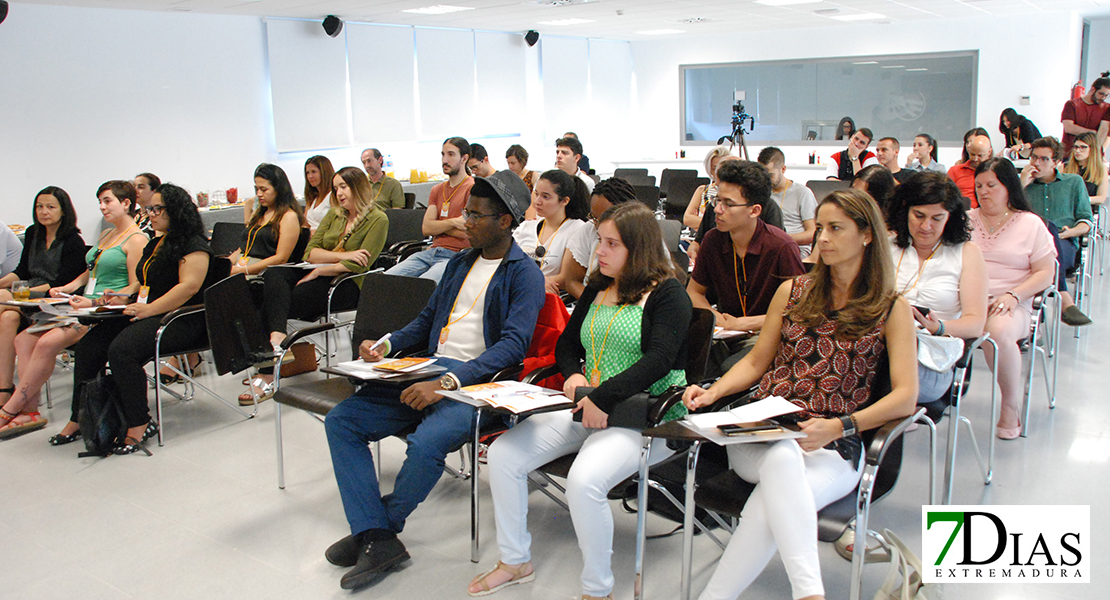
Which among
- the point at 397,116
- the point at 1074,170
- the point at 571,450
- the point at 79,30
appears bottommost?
the point at 571,450

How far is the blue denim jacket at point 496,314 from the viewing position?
2.98 m

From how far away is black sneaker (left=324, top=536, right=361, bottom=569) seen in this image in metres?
2.87

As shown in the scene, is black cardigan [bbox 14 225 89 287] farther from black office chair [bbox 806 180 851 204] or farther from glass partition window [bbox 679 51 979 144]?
glass partition window [bbox 679 51 979 144]

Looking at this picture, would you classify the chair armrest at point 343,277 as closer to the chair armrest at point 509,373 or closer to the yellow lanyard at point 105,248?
the yellow lanyard at point 105,248

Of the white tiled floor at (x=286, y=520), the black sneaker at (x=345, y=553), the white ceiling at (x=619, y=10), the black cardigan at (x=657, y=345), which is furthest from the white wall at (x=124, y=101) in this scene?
the black cardigan at (x=657, y=345)

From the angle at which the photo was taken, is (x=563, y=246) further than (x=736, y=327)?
Yes

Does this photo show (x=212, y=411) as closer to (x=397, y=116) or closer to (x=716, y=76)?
(x=397, y=116)

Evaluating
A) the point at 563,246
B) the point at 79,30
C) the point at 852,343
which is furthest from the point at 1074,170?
the point at 79,30

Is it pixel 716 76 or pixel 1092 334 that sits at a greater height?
pixel 716 76

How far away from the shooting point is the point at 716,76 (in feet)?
48.9

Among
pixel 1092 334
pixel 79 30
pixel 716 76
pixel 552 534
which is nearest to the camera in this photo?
pixel 552 534

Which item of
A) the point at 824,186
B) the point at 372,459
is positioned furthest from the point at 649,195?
the point at 372,459

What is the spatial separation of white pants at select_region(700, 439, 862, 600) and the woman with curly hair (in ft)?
10.0

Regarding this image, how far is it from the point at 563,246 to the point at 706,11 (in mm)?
7503
